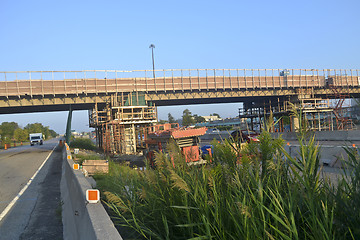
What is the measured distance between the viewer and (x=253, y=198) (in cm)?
272

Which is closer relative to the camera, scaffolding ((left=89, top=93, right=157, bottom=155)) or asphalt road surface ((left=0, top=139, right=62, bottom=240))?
asphalt road surface ((left=0, top=139, right=62, bottom=240))

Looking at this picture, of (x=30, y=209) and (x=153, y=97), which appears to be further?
(x=153, y=97)

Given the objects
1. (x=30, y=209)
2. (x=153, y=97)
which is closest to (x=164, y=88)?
(x=153, y=97)

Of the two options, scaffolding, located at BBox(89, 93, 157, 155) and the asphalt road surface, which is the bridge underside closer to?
scaffolding, located at BBox(89, 93, 157, 155)

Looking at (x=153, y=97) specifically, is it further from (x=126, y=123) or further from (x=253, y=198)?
(x=253, y=198)

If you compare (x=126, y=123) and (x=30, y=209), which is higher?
(x=126, y=123)

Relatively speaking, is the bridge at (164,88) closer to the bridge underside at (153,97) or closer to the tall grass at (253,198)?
the bridge underside at (153,97)

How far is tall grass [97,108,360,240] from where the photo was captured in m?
2.61

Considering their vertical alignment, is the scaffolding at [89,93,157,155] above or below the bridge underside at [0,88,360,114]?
below

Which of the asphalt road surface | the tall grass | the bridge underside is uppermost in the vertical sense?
the bridge underside

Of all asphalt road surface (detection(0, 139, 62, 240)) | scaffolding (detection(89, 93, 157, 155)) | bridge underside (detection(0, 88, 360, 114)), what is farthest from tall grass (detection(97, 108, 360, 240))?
bridge underside (detection(0, 88, 360, 114))

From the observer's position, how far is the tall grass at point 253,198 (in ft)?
8.57

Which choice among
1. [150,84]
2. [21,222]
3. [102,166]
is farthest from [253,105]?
[21,222]

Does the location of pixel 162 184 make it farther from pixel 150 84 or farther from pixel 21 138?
pixel 21 138
